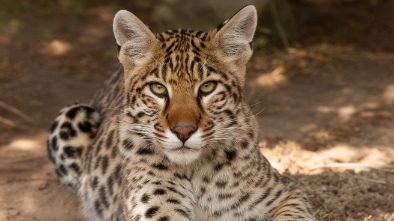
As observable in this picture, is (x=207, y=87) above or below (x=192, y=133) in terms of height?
above

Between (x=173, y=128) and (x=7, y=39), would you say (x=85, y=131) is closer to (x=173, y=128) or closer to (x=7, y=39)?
(x=173, y=128)

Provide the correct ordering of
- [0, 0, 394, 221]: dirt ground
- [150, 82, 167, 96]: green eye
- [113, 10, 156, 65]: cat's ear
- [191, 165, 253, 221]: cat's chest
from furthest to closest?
[0, 0, 394, 221]: dirt ground
[191, 165, 253, 221]: cat's chest
[113, 10, 156, 65]: cat's ear
[150, 82, 167, 96]: green eye

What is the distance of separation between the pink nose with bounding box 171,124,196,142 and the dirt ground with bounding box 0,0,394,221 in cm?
188

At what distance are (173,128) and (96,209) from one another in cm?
201

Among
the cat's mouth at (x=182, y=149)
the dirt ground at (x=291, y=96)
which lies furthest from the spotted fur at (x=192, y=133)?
the dirt ground at (x=291, y=96)

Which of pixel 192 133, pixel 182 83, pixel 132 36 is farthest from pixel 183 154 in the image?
pixel 132 36

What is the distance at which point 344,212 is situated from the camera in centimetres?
647

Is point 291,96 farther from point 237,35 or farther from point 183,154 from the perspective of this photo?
point 183,154

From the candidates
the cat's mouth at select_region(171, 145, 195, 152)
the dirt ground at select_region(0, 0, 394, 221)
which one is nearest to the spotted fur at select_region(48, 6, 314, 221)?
the cat's mouth at select_region(171, 145, 195, 152)

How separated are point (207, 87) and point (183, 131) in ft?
1.49

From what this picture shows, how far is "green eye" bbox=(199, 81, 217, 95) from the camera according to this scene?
5206 mm

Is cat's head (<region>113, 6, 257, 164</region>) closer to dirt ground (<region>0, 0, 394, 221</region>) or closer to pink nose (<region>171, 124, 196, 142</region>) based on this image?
pink nose (<region>171, 124, 196, 142</region>)

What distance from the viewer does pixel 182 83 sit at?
5.14 m

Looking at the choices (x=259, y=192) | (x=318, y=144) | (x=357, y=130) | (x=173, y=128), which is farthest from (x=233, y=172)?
(x=357, y=130)
